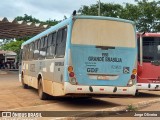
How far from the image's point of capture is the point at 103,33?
12844 mm

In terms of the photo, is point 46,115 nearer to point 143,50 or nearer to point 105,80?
point 105,80

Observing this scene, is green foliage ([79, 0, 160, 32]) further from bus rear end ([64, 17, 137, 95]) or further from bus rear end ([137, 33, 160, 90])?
bus rear end ([64, 17, 137, 95])

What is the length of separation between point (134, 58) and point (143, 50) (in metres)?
4.02

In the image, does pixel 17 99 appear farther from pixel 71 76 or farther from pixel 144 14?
pixel 144 14

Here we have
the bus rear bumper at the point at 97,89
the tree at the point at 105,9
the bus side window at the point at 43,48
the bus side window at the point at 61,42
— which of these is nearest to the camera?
the bus rear bumper at the point at 97,89

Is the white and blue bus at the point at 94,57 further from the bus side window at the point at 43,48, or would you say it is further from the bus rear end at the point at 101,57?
the bus side window at the point at 43,48

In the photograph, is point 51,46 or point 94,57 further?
point 51,46

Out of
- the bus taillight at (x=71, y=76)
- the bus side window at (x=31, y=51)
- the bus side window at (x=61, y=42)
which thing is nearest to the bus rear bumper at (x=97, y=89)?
the bus taillight at (x=71, y=76)

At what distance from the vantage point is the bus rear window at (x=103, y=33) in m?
12.5

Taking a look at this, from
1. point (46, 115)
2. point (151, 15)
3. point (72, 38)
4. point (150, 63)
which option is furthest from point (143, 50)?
point (151, 15)

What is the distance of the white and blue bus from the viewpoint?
12367 mm

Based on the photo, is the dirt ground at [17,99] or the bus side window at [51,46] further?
the bus side window at [51,46]

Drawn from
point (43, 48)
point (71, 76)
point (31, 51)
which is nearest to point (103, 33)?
point (71, 76)

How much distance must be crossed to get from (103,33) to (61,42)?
143 cm
